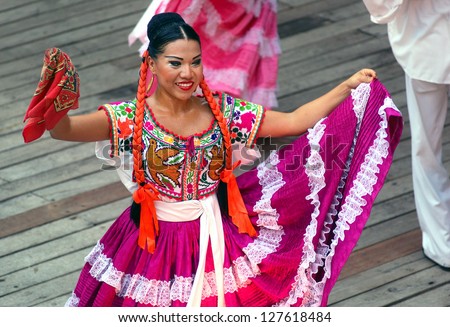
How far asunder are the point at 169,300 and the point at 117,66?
2.79 meters

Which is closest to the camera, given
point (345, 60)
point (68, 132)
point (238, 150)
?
point (68, 132)

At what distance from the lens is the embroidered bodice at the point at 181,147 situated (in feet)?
10.9

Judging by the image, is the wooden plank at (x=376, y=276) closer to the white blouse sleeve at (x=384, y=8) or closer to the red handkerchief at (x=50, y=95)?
the white blouse sleeve at (x=384, y=8)

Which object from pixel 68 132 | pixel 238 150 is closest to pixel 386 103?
pixel 238 150

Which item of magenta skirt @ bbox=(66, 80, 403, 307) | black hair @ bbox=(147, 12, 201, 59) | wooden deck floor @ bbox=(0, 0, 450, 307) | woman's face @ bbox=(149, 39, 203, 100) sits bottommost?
wooden deck floor @ bbox=(0, 0, 450, 307)

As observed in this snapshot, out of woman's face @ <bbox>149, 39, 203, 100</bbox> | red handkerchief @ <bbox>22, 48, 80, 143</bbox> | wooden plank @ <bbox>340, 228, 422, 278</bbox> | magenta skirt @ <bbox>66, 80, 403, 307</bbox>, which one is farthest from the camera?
wooden plank @ <bbox>340, 228, 422, 278</bbox>

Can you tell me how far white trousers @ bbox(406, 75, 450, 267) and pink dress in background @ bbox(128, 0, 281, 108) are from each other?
974 millimetres

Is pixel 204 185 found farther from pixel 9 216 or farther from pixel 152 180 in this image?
pixel 9 216

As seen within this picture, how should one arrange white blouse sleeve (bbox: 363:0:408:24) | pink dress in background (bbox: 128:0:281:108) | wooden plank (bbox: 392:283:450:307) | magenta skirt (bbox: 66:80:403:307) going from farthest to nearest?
pink dress in background (bbox: 128:0:281:108), wooden plank (bbox: 392:283:450:307), white blouse sleeve (bbox: 363:0:408:24), magenta skirt (bbox: 66:80:403:307)

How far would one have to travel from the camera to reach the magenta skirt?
3.34m

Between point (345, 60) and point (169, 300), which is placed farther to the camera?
point (345, 60)

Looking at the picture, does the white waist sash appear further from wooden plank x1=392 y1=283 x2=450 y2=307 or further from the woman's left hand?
wooden plank x1=392 y1=283 x2=450 y2=307

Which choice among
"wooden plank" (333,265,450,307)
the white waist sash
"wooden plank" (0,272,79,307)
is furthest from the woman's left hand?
"wooden plank" (0,272,79,307)
